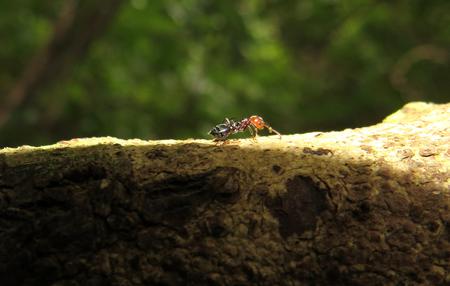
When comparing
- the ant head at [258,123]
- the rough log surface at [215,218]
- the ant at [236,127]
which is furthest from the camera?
the ant head at [258,123]

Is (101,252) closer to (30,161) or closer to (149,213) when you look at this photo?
(149,213)

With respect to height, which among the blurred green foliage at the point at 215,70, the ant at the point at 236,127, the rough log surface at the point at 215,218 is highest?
the blurred green foliage at the point at 215,70

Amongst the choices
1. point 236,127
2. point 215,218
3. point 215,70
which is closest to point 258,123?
point 236,127

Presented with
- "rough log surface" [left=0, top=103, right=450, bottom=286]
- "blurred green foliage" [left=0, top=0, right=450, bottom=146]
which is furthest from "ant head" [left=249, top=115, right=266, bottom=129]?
"blurred green foliage" [left=0, top=0, right=450, bottom=146]

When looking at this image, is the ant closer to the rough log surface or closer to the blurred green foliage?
the rough log surface

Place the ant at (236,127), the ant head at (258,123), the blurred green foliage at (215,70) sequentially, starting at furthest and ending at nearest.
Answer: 1. the blurred green foliage at (215,70)
2. the ant head at (258,123)
3. the ant at (236,127)

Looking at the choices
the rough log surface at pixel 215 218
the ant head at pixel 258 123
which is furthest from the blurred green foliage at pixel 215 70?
the rough log surface at pixel 215 218

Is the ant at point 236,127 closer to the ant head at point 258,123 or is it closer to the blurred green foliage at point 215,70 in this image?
the ant head at point 258,123

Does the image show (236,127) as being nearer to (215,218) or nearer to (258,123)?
(258,123)
